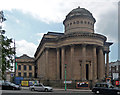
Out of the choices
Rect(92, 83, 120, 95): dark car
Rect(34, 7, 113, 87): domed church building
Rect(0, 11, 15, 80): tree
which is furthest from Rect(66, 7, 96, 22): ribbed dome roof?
Rect(0, 11, 15, 80): tree

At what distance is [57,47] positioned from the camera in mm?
46031

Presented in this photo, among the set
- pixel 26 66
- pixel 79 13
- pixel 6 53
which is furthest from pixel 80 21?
pixel 26 66

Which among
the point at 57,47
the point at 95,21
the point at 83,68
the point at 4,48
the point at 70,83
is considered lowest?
the point at 70,83

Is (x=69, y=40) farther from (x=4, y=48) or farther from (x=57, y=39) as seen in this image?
(x=4, y=48)

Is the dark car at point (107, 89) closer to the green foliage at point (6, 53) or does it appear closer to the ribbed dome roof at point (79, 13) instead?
the green foliage at point (6, 53)

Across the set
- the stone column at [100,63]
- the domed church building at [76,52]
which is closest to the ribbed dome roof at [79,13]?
the domed church building at [76,52]

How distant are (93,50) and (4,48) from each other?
106 feet

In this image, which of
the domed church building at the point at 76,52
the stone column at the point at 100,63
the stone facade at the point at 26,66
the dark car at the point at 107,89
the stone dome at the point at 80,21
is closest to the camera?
the dark car at the point at 107,89

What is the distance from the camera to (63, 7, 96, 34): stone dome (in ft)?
158

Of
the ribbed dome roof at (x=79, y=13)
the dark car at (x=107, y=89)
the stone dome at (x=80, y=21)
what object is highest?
the ribbed dome roof at (x=79, y=13)

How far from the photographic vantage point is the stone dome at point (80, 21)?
4812 centimetres

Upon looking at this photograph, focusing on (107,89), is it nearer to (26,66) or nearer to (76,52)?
(76,52)

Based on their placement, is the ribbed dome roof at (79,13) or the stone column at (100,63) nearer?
the stone column at (100,63)

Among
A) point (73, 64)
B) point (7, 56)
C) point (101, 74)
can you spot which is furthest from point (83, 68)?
point (7, 56)
